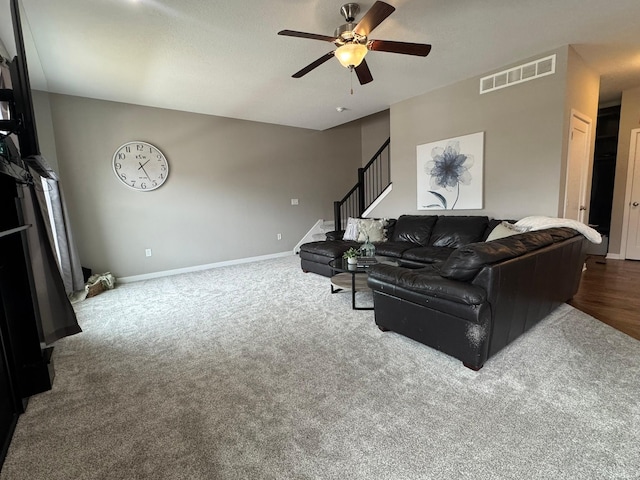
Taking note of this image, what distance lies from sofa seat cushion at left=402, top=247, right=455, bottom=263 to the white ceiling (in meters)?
2.24

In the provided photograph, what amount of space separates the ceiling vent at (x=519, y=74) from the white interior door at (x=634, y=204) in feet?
8.66

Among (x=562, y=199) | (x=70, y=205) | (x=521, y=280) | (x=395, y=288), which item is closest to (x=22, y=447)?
(x=395, y=288)

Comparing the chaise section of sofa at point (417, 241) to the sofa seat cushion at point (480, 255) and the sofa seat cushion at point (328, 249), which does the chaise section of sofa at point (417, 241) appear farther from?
the sofa seat cushion at point (480, 255)

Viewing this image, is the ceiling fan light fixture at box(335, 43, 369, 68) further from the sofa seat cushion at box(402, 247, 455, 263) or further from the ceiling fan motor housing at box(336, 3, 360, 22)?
the sofa seat cushion at box(402, 247, 455, 263)

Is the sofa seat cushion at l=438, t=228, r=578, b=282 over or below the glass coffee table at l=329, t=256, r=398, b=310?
over

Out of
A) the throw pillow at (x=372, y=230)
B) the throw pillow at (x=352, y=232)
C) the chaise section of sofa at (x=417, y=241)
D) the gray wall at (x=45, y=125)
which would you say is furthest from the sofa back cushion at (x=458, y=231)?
the gray wall at (x=45, y=125)

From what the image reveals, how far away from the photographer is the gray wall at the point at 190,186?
4281mm

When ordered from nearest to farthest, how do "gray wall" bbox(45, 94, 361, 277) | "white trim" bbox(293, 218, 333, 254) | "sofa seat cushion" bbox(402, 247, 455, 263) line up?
1. "sofa seat cushion" bbox(402, 247, 455, 263)
2. "gray wall" bbox(45, 94, 361, 277)
3. "white trim" bbox(293, 218, 333, 254)

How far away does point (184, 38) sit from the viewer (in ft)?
9.17

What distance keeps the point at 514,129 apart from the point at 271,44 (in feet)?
10.1

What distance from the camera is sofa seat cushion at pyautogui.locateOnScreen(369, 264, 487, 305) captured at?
1.86m

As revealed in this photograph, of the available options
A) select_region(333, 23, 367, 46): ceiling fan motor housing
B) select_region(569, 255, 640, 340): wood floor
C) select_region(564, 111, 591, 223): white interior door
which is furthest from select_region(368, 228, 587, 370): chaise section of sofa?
select_region(333, 23, 367, 46): ceiling fan motor housing

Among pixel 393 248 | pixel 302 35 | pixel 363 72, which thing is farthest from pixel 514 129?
pixel 302 35

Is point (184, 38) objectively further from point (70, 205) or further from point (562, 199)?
point (562, 199)
